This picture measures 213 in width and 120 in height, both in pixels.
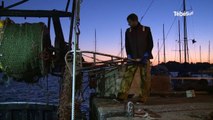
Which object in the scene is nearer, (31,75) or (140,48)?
(31,75)

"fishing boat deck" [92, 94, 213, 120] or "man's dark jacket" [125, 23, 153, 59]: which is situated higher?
"man's dark jacket" [125, 23, 153, 59]

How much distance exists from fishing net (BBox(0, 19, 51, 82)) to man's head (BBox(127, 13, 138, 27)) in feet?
6.44

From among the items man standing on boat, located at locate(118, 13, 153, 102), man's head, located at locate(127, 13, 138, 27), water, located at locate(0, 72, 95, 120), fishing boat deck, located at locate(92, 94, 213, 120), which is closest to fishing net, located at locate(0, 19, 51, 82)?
water, located at locate(0, 72, 95, 120)

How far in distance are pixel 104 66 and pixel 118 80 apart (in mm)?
2242

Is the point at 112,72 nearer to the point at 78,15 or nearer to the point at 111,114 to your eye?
the point at 111,114

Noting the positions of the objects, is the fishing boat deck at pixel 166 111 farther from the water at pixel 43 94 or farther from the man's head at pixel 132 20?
the man's head at pixel 132 20

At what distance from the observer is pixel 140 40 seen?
852 cm

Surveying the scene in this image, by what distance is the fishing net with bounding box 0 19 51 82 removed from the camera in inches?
296

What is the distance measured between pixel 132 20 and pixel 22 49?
2.54 m

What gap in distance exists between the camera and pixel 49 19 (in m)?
8.46

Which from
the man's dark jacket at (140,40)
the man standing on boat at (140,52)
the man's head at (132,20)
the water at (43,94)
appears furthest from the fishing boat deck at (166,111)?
the man's head at (132,20)

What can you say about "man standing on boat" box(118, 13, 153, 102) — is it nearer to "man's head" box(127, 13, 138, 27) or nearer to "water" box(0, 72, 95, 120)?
"man's head" box(127, 13, 138, 27)

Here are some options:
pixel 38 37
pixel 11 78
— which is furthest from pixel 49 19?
pixel 11 78

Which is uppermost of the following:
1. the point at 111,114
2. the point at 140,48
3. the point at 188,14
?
the point at 188,14
